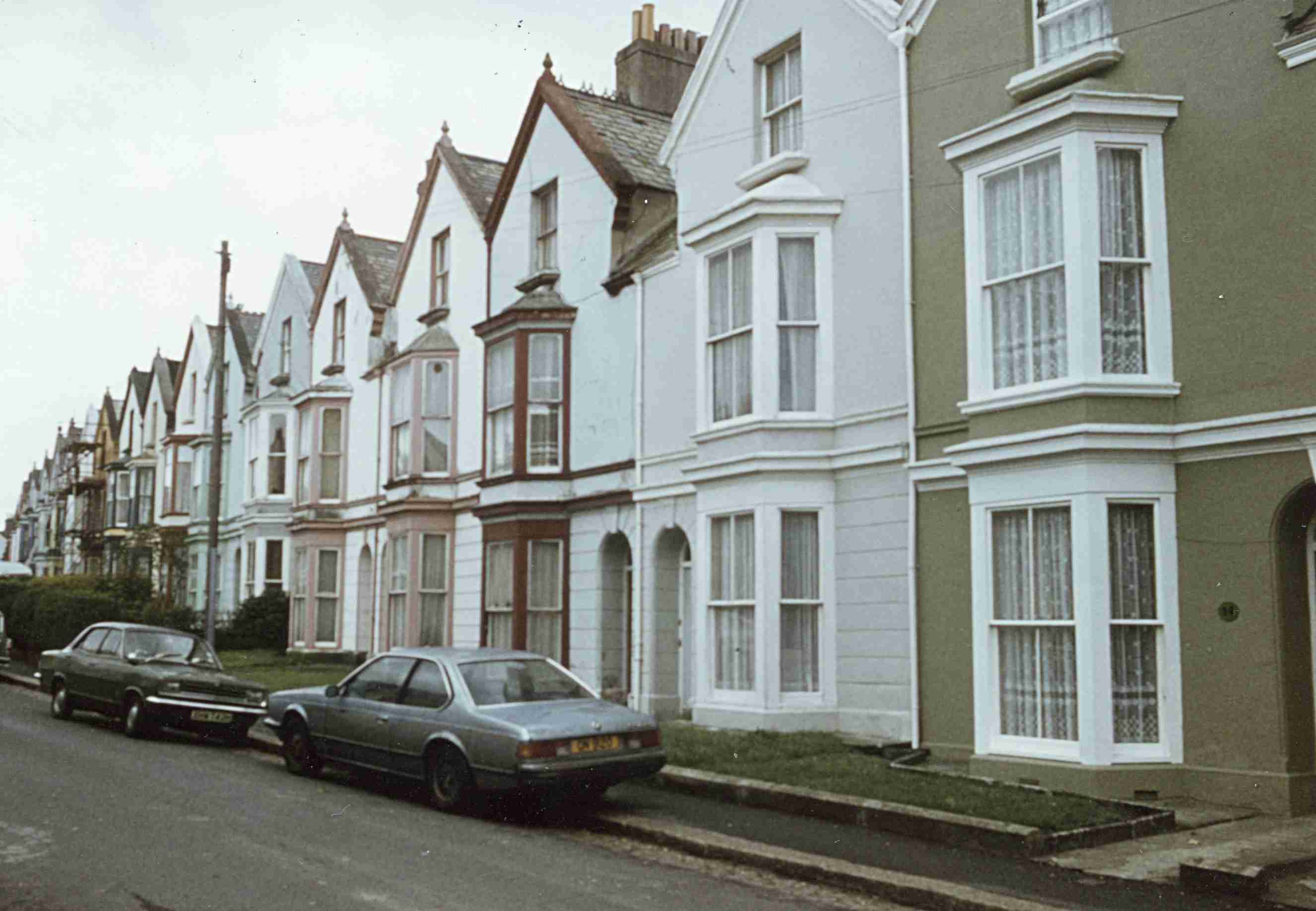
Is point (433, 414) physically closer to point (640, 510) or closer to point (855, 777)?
point (640, 510)

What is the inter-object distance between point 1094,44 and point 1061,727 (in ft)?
21.5

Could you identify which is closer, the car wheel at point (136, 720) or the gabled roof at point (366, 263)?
the car wheel at point (136, 720)

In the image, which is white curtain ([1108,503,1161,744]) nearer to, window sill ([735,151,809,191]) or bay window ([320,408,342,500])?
window sill ([735,151,809,191])

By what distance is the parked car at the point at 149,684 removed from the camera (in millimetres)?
16859

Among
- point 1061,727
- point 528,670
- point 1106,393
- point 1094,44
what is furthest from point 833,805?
point 1094,44

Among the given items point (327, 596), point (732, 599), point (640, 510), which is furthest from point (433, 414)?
point (732, 599)

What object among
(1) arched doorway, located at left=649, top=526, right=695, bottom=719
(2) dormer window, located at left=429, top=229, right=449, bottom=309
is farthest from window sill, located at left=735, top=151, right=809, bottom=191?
(2) dormer window, located at left=429, top=229, right=449, bottom=309

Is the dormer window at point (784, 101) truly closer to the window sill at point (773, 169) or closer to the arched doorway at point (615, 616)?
the window sill at point (773, 169)

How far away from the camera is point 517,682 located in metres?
12.5

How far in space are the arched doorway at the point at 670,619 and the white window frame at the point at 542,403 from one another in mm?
3128

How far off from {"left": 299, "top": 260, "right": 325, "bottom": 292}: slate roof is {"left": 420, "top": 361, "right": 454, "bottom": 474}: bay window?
10.8 metres

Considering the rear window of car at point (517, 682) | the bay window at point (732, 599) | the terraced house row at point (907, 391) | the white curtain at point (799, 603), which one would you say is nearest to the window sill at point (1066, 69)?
the terraced house row at point (907, 391)

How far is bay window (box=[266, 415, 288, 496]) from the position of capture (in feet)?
119

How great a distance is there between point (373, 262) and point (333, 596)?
26.1ft
